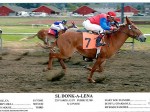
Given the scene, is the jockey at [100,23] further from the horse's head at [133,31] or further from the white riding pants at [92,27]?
the horse's head at [133,31]

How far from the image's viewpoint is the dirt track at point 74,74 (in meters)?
7.07

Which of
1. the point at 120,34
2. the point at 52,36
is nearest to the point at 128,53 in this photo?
the point at 52,36

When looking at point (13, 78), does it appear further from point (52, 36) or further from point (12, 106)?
point (52, 36)

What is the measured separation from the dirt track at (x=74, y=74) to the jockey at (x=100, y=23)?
2.97ft

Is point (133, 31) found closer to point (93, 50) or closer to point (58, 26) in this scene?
point (93, 50)

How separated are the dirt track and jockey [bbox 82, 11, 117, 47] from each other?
91cm

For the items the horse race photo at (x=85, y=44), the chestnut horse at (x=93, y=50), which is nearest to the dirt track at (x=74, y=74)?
the horse race photo at (x=85, y=44)

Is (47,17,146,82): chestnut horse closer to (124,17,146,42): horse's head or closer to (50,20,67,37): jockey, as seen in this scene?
(124,17,146,42): horse's head

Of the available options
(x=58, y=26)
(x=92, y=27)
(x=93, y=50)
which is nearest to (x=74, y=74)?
(x=93, y=50)

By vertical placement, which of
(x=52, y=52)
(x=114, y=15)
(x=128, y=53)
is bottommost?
(x=128, y=53)

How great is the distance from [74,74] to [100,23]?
1708 millimetres

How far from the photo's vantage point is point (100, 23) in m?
7.39

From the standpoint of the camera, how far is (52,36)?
42.2ft

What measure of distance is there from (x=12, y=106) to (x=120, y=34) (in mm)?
4072
